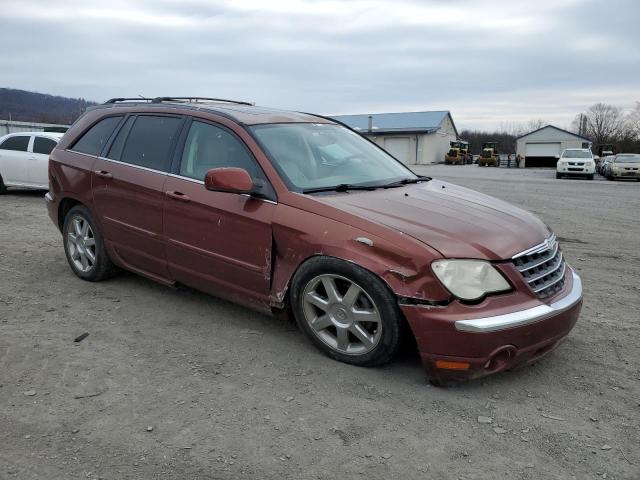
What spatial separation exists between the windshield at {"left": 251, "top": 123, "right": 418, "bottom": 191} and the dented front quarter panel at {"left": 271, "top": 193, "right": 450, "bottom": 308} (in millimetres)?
291

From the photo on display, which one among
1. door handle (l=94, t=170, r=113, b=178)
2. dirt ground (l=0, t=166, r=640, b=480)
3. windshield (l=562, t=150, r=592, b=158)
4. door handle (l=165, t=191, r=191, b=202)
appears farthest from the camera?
windshield (l=562, t=150, r=592, b=158)

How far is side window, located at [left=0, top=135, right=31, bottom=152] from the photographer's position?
12.3 m

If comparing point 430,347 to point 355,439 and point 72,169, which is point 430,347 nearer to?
point 355,439

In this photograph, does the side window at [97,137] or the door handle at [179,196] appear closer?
the door handle at [179,196]

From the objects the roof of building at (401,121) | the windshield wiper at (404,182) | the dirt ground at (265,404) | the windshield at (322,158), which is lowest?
the dirt ground at (265,404)

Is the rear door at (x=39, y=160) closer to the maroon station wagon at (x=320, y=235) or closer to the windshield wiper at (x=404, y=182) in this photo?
the maroon station wagon at (x=320, y=235)

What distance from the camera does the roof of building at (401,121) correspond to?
2270 inches

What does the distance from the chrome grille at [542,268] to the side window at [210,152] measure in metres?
1.91

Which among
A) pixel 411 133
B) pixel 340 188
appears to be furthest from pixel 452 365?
pixel 411 133

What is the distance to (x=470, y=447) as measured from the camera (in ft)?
8.90

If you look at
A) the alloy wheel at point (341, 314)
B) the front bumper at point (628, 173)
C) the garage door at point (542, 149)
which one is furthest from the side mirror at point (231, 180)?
the garage door at point (542, 149)

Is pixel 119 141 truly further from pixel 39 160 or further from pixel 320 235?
pixel 39 160

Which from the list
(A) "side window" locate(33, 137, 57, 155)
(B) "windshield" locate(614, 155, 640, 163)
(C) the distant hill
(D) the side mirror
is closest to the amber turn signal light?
(D) the side mirror

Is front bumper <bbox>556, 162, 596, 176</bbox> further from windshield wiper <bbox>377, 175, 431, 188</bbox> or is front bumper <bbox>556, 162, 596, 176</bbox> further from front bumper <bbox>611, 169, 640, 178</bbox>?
windshield wiper <bbox>377, 175, 431, 188</bbox>
